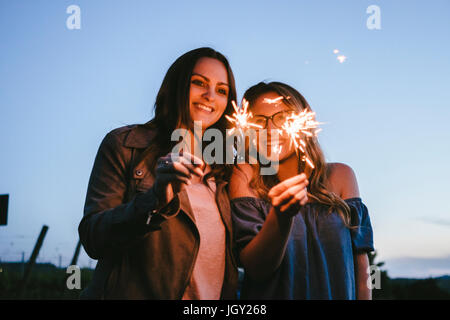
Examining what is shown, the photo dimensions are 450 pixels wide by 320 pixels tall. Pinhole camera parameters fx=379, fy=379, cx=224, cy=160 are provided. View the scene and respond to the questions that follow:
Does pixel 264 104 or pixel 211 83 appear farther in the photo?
pixel 264 104

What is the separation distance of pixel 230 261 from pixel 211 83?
1586 millimetres

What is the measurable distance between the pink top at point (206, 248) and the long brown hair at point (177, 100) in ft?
1.18

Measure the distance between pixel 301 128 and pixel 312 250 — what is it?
45.6 inches

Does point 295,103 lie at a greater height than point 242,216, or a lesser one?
greater

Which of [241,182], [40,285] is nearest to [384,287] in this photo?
[40,285]

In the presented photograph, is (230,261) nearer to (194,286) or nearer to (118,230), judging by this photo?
(194,286)

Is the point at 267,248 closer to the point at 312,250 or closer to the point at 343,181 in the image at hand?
the point at 312,250

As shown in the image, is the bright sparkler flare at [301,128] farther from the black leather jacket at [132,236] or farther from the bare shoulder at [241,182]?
the black leather jacket at [132,236]

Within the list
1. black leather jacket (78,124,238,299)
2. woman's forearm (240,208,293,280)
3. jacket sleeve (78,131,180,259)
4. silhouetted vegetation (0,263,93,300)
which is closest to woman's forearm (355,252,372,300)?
woman's forearm (240,208,293,280)

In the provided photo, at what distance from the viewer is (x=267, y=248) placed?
296cm

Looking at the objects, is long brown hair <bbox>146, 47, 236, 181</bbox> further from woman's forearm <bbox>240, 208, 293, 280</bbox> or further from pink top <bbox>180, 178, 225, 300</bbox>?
woman's forearm <bbox>240, 208, 293, 280</bbox>

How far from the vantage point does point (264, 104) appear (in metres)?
3.79
